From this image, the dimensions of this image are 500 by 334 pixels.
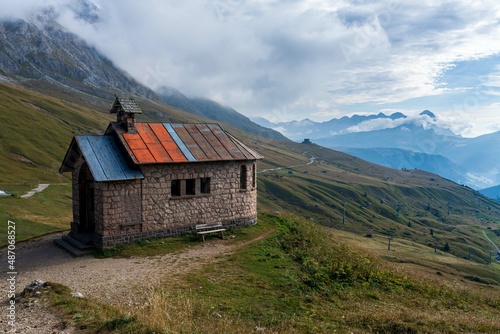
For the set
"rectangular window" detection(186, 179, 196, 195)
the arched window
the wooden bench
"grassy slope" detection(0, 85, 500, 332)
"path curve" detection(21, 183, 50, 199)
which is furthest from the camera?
"path curve" detection(21, 183, 50, 199)

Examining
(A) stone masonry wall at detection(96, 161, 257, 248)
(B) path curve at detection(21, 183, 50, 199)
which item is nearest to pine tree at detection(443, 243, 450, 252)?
(B) path curve at detection(21, 183, 50, 199)

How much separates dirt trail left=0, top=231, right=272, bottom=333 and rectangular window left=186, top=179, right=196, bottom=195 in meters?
3.71

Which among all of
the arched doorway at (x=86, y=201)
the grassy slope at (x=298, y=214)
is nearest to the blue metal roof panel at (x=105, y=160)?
the arched doorway at (x=86, y=201)

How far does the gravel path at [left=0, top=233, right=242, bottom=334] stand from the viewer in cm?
1362

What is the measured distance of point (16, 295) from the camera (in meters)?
16.0

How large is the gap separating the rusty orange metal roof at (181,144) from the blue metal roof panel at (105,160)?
81cm

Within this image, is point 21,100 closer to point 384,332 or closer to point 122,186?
point 122,186

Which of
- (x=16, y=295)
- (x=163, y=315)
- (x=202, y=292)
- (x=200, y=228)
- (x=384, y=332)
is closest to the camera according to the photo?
(x=163, y=315)

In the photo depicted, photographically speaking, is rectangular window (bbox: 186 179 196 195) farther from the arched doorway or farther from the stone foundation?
the arched doorway

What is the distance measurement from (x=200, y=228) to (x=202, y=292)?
33.0 feet

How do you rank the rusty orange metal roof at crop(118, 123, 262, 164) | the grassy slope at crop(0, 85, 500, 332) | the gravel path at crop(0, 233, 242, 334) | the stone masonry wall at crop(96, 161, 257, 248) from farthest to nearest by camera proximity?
the rusty orange metal roof at crop(118, 123, 262, 164), the stone masonry wall at crop(96, 161, 257, 248), the grassy slope at crop(0, 85, 500, 332), the gravel path at crop(0, 233, 242, 334)

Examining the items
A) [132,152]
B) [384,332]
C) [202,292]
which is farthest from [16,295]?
[384,332]

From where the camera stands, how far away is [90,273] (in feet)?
66.4

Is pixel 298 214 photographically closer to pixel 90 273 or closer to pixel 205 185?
pixel 205 185
